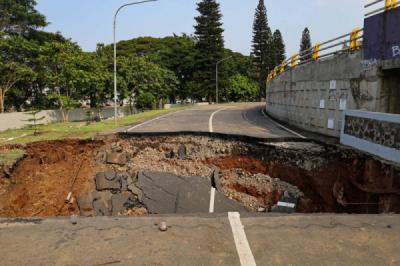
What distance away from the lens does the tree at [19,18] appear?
3612 centimetres

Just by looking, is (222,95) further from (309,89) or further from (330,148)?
(330,148)

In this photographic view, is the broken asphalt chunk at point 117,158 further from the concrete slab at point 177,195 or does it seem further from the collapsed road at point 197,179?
the concrete slab at point 177,195

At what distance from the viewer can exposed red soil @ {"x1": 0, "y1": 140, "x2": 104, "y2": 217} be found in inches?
424

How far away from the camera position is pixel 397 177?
848 centimetres

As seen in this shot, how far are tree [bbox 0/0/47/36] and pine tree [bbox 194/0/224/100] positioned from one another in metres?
30.7

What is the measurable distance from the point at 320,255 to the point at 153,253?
2.13 m

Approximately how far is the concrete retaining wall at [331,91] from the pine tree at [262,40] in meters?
60.2

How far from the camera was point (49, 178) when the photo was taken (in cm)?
1217

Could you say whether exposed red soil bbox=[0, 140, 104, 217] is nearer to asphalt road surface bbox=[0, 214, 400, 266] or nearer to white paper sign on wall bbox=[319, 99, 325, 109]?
asphalt road surface bbox=[0, 214, 400, 266]

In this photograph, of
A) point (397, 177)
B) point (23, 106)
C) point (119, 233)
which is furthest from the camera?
point (23, 106)

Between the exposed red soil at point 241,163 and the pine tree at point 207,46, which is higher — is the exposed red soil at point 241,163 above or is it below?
below

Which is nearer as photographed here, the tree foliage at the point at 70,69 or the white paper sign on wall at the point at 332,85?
the white paper sign on wall at the point at 332,85

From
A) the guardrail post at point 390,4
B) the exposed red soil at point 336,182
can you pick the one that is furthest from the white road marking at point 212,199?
the guardrail post at point 390,4

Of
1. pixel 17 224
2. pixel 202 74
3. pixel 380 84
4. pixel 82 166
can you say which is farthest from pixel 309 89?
pixel 202 74
